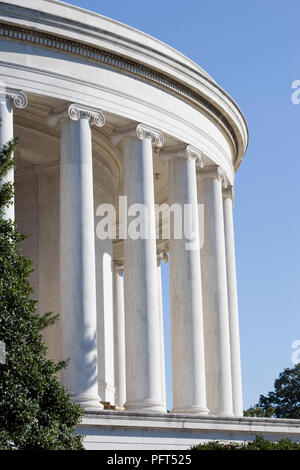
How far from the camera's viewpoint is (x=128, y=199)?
4719 inches

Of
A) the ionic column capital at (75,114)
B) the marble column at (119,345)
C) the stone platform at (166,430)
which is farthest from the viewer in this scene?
the marble column at (119,345)

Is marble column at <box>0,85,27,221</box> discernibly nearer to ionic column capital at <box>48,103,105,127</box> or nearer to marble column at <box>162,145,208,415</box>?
ionic column capital at <box>48,103,105,127</box>

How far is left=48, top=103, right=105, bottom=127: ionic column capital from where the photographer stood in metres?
114

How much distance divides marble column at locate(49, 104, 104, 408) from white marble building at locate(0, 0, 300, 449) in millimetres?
138

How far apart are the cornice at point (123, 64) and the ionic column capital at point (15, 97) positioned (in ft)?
20.5

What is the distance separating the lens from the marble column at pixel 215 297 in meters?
133

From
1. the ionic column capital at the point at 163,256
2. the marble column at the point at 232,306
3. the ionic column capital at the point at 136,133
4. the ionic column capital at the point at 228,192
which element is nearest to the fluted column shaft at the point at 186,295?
the ionic column capital at the point at 136,133

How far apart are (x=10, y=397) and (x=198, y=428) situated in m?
39.9

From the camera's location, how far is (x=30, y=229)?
134125mm

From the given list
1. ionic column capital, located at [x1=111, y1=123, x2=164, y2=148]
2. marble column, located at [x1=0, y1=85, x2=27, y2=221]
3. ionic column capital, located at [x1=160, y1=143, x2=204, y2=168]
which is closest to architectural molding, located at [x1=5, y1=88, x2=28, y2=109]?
marble column, located at [x1=0, y1=85, x2=27, y2=221]

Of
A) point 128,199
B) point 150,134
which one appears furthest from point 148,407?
point 150,134

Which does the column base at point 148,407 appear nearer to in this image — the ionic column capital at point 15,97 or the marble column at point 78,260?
the marble column at point 78,260

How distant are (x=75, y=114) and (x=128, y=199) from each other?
1347 centimetres
